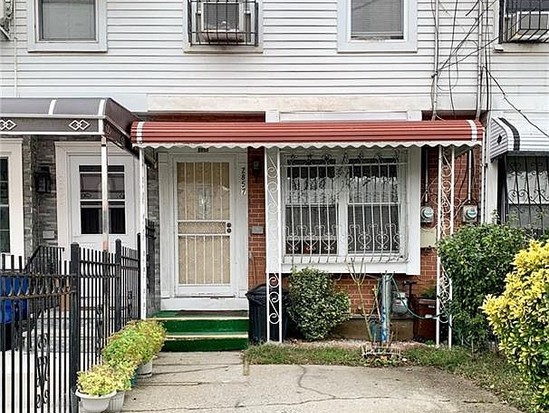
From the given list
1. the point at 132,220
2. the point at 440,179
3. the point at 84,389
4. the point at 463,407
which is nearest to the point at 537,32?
the point at 440,179

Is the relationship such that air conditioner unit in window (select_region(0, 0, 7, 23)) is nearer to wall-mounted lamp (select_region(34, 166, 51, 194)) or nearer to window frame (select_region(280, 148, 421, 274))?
wall-mounted lamp (select_region(34, 166, 51, 194))

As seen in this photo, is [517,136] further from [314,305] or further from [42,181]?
[42,181]

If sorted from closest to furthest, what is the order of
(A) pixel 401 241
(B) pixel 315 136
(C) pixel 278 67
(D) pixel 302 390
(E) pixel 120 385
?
(E) pixel 120 385 < (D) pixel 302 390 < (B) pixel 315 136 < (A) pixel 401 241 < (C) pixel 278 67

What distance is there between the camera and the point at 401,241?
729cm

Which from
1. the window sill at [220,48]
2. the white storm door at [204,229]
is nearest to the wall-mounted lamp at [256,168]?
the white storm door at [204,229]

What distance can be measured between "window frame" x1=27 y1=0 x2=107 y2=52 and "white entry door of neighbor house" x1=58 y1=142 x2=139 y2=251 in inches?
57.5

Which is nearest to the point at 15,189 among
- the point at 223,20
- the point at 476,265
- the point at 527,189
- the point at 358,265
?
the point at 223,20

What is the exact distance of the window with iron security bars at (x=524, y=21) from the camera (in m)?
7.18

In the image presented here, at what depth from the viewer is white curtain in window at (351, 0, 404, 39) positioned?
757cm

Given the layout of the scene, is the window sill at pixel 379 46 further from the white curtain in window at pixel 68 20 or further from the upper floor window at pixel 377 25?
the white curtain in window at pixel 68 20

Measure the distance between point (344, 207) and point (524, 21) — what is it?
3677 millimetres

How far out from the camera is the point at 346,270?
23.8ft

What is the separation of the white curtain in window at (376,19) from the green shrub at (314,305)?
368 centimetres

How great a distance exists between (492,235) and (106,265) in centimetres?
424
